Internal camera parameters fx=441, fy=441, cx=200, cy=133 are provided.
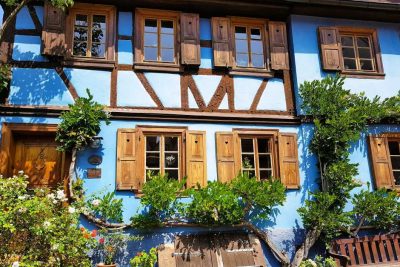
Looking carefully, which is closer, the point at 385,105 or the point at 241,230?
the point at 241,230

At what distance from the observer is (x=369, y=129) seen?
916 cm

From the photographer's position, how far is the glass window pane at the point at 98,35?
878 centimetres

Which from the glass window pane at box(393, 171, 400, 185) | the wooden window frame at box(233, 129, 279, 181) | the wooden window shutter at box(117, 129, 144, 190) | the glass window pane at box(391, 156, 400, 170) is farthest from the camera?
the glass window pane at box(391, 156, 400, 170)

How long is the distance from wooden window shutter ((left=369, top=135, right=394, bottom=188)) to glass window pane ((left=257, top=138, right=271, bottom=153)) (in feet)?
6.91

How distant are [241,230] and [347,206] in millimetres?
2186

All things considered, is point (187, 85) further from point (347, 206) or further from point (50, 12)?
point (347, 206)

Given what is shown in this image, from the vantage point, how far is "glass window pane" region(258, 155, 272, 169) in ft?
28.9

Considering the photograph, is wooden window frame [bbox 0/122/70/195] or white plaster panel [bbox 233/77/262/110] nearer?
wooden window frame [bbox 0/122/70/195]

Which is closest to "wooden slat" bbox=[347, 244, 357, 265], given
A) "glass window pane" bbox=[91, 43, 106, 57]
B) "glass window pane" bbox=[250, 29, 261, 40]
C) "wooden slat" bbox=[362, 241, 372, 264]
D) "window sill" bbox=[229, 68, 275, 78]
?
"wooden slat" bbox=[362, 241, 372, 264]

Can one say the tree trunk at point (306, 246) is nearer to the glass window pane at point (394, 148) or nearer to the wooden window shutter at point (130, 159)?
the glass window pane at point (394, 148)

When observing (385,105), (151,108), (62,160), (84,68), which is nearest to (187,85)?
(151,108)

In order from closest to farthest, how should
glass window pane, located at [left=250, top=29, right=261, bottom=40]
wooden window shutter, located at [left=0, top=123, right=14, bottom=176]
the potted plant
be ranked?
the potted plant < wooden window shutter, located at [left=0, top=123, right=14, bottom=176] < glass window pane, located at [left=250, top=29, right=261, bottom=40]

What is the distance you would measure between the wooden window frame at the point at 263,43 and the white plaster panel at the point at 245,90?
0.13 metres

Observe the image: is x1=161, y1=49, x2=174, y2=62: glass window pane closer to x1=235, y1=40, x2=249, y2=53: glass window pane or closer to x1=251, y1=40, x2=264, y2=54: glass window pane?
x1=235, y1=40, x2=249, y2=53: glass window pane
